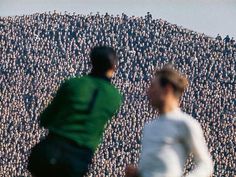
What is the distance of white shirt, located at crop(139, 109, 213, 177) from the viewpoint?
273 centimetres

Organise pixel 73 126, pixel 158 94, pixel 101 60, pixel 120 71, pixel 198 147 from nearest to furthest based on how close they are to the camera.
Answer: pixel 198 147
pixel 158 94
pixel 73 126
pixel 101 60
pixel 120 71

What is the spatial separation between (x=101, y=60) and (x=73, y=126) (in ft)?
→ 1.22

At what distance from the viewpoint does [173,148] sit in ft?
9.04

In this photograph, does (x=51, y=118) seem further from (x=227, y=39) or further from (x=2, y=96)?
(x=227, y=39)

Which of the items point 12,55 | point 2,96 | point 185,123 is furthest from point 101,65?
point 12,55

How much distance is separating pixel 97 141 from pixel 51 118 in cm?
24

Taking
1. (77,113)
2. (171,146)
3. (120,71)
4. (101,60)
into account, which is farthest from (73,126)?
(120,71)

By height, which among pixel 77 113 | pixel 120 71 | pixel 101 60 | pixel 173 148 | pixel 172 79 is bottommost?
pixel 173 148

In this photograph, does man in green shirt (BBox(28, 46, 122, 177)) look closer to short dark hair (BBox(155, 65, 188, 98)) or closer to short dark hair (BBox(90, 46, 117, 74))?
short dark hair (BBox(90, 46, 117, 74))

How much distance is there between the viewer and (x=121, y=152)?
25.9 meters

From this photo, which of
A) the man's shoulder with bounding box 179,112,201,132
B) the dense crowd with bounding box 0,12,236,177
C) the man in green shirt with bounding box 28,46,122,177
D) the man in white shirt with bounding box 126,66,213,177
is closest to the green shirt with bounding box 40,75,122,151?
the man in green shirt with bounding box 28,46,122,177

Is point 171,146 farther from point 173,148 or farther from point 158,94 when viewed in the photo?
point 158,94

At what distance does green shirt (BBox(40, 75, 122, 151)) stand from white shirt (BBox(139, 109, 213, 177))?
395mm

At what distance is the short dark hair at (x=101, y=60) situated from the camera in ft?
10.6
